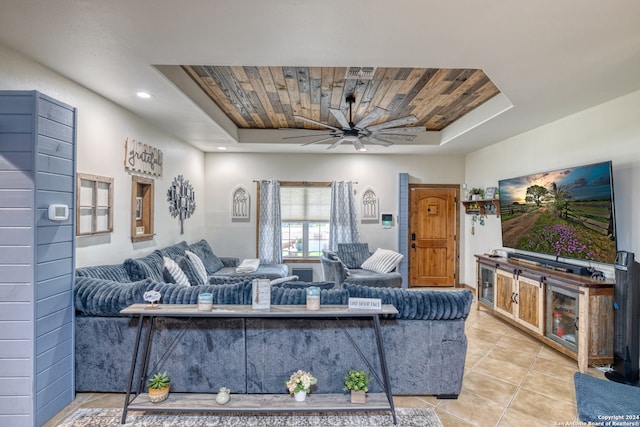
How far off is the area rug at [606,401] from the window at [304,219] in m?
4.22

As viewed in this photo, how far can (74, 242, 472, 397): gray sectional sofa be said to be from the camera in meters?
2.43

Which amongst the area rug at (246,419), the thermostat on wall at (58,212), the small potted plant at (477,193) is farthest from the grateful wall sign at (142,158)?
the small potted plant at (477,193)

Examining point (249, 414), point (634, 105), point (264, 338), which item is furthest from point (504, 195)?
point (249, 414)

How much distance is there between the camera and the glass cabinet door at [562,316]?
315 cm

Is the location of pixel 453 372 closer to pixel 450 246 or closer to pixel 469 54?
pixel 469 54

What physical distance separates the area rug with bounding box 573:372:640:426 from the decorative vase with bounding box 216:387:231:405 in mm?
2479

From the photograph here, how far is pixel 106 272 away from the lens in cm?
298

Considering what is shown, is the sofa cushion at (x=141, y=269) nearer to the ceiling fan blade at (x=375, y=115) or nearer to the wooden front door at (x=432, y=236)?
the ceiling fan blade at (x=375, y=115)

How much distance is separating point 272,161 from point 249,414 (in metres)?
4.56

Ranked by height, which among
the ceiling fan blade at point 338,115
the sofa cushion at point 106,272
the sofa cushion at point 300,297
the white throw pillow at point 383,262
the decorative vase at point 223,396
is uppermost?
the ceiling fan blade at point 338,115

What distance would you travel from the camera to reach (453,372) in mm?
2490

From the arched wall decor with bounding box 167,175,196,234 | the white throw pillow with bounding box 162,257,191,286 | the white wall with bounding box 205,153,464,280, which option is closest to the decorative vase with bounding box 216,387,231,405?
the white throw pillow with bounding box 162,257,191,286

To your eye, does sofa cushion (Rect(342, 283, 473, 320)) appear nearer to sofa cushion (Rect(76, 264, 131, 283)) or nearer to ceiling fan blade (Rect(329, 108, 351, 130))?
ceiling fan blade (Rect(329, 108, 351, 130))

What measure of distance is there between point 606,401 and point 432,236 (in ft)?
13.1
